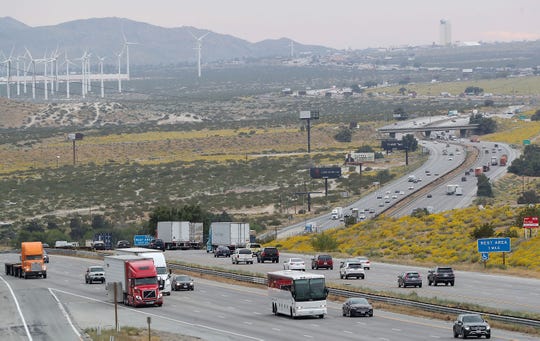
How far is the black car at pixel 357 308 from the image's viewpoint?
6004cm

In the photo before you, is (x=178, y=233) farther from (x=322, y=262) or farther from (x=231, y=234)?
(x=322, y=262)

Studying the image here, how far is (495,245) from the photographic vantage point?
3231 inches

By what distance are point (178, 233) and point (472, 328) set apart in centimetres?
7708

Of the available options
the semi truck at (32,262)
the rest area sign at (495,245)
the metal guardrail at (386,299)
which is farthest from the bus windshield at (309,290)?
the semi truck at (32,262)

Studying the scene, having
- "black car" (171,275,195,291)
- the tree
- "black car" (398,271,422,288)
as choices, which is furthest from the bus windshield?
the tree

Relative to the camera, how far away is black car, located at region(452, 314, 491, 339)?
4950 cm

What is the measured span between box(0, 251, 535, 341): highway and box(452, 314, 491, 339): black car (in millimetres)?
672

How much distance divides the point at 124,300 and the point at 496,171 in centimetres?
13080

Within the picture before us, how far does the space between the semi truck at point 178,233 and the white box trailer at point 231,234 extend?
20.8 feet

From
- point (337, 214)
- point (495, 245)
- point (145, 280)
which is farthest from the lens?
point (337, 214)

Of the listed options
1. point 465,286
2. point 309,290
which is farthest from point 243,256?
point 309,290

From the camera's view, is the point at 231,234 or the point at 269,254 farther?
the point at 231,234

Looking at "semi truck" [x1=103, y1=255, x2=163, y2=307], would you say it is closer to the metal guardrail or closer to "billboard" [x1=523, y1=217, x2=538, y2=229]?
the metal guardrail

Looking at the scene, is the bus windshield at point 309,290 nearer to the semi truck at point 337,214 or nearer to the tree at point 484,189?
the semi truck at point 337,214
